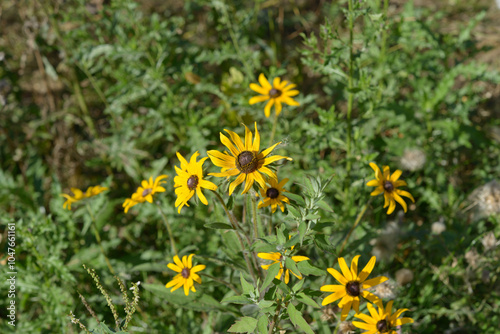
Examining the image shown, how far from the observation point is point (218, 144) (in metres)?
3.61

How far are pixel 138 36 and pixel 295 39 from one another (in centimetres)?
240

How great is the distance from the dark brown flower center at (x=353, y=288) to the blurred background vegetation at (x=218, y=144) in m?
0.21

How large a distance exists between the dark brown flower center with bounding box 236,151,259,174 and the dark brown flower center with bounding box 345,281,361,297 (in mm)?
677

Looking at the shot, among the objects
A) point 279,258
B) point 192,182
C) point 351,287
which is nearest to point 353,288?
point 351,287

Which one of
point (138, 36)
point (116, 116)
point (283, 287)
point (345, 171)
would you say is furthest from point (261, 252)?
point (116, 116)

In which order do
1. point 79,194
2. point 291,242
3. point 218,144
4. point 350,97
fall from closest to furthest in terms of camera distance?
point 291,242, point 350,97, point 79,194, point 218,144

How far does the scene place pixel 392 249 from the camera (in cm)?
268

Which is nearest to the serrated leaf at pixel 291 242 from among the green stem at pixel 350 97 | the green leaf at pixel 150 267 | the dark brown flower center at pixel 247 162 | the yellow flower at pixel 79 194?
the dark brown flower center at pixel 247 162

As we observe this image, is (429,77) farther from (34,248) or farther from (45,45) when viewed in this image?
(45,45)

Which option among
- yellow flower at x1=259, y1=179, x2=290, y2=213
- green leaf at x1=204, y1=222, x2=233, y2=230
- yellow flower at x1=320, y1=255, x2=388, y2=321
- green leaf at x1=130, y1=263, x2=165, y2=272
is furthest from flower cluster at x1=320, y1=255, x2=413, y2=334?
green leaf at x1=130, y1=263, x2=165, y2=272

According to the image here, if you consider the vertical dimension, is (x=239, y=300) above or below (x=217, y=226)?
below

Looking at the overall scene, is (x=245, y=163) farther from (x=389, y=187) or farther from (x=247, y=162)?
(x=389, y=187)

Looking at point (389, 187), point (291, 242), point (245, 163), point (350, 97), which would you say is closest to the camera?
point (291, 242)

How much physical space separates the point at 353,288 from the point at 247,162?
0.73m
